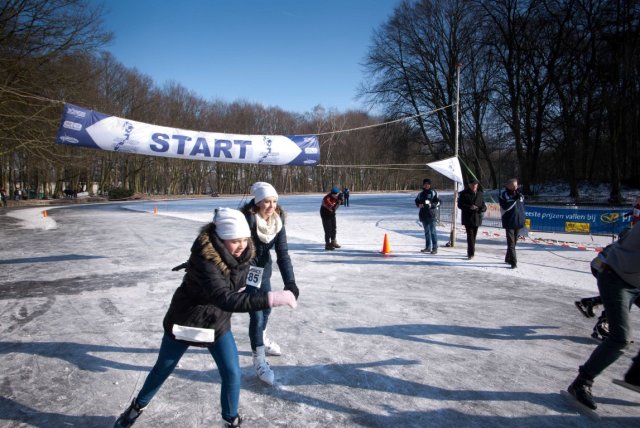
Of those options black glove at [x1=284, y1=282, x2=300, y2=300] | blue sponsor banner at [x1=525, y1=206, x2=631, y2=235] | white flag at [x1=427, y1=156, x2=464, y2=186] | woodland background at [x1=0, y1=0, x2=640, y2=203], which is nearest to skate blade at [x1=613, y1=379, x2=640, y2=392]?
black glove at [x1=284, y1=282, x2=300, y2=300]

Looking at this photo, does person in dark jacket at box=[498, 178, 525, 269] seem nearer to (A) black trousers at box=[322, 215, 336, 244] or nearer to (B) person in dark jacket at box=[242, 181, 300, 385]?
(A) black trousers at box=[322, 215, 336, 244]

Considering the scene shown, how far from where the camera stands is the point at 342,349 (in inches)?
161

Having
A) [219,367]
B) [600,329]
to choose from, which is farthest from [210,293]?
[600,329]

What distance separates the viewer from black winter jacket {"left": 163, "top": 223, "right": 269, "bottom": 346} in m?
2.28

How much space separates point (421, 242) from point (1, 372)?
33.9 feet

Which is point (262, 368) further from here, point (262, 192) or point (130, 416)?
point (262, 192)

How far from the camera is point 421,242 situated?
464 inches

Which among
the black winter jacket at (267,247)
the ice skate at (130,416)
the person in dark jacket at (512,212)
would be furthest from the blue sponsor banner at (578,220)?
the ice skate at (130,416)

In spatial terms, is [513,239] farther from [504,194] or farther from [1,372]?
[1,372]

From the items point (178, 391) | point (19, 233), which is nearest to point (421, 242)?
point (178, 391)

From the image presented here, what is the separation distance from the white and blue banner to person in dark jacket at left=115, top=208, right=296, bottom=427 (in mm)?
6111

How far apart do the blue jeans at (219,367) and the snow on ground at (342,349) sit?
0.42 meters

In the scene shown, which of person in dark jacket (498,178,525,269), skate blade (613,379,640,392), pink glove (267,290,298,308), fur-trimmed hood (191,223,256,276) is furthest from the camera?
person in dark jacket (498,178,525,269)

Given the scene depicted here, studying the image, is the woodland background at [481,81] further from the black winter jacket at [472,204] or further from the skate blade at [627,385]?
the skate blade at [627,385]
